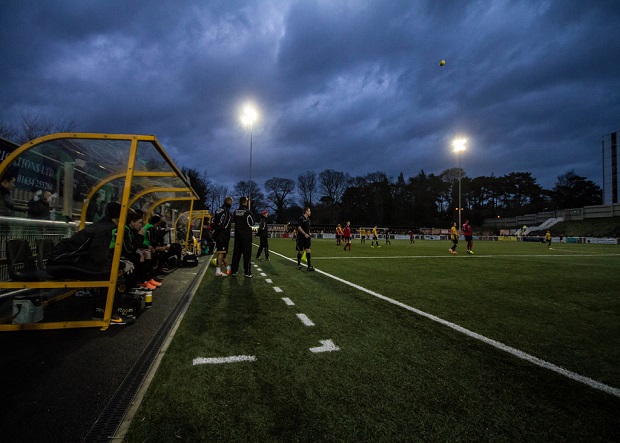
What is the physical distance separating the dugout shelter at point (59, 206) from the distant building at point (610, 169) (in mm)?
73363

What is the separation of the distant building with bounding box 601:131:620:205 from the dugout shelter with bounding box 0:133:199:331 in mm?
73363

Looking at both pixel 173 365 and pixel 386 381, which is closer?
pixel 386 381

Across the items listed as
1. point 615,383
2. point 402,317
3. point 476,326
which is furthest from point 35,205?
point 615,383

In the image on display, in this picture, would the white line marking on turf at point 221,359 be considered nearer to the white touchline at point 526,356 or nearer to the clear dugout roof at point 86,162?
the white touchline at point 526,356

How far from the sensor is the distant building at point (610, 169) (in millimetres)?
51156

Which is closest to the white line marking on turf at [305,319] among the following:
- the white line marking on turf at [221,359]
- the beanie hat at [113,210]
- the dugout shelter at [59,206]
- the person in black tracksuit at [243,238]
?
the white line marking on turf at [221,359]

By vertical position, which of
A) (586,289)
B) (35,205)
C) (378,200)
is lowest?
(586,289)

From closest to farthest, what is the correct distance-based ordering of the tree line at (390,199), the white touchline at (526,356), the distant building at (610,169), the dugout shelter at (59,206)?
the white touchline at (526,356)
the dugout shelter at (59,206)
the distant building at (610,169)
the tree line at (390,199)

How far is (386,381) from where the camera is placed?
225 cm

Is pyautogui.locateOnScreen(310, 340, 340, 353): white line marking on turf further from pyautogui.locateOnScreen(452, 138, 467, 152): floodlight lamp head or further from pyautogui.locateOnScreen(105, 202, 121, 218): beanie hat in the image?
pyautogui.locateOnScreen(452, 138, 467, 152): floodlight lamp head

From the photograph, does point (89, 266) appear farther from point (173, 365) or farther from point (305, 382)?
point (305, 382)

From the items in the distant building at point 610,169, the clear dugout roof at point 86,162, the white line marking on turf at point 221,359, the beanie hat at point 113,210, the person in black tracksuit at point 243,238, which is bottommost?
the white line marking on turf at point 221,359

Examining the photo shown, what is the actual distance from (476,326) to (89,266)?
197 inches

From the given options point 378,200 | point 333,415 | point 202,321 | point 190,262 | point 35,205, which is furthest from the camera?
point 378,200
